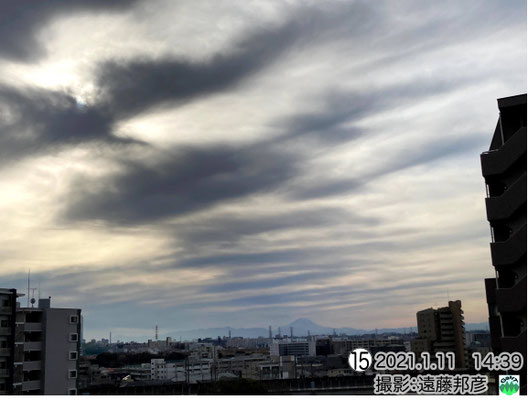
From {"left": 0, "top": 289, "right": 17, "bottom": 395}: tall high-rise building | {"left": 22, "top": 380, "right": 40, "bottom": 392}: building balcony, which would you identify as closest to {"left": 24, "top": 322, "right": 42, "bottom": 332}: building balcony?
{"left": 0, "top": 289, "right": 17, "bottom": 395}: tall high-rise building

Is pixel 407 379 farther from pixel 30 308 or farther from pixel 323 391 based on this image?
pixel 323 391

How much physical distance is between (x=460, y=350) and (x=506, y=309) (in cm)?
6547

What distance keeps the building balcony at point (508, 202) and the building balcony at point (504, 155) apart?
436 millimetres

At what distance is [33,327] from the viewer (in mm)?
27219

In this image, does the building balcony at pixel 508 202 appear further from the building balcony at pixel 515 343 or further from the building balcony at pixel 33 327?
the building balcony at pixel 33 327

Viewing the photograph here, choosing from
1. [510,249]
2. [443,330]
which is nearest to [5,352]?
[510,249]

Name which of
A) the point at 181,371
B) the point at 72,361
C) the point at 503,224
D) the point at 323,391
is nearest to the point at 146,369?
the point at 181,371

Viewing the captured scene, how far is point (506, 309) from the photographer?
33.5ft

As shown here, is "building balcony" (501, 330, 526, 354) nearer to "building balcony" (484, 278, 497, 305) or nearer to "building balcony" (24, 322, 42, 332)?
"building balcony" (484, 278, 497, 305)

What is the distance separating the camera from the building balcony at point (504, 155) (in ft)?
34.9

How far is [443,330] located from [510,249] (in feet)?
226

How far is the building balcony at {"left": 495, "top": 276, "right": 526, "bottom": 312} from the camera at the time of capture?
9.91 meters

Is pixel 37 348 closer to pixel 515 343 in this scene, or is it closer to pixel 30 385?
pixel 30 385

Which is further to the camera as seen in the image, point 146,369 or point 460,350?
point 146,369
